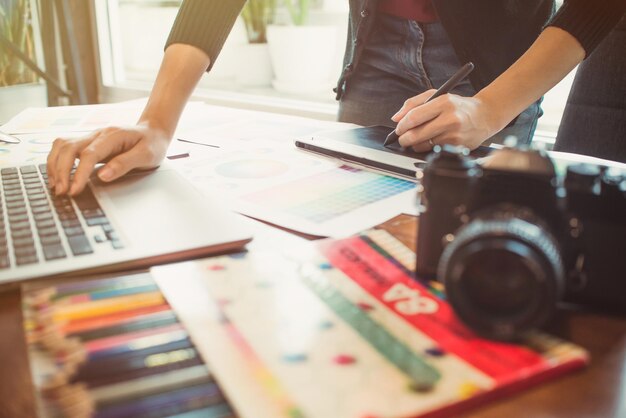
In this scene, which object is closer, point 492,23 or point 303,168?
point 303,168

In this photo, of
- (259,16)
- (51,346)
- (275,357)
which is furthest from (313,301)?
(259,16)

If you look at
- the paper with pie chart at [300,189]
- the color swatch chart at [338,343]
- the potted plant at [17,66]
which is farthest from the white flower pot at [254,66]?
the color swatch chart at [338,343]

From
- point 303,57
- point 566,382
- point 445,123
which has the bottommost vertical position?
point 566,382

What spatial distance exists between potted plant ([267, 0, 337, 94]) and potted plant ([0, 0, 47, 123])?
39.1 inches

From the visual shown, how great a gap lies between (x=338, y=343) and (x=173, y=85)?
642mm

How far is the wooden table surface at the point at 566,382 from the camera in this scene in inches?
12.5

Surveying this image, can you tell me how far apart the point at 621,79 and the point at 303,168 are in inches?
24.2

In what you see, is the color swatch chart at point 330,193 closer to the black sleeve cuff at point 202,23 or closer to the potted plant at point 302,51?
the black sleeve cuff at point 202,23

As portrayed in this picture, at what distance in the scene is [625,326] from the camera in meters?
0.41

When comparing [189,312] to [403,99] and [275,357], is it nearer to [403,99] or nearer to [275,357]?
[275,357]

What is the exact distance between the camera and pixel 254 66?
206 cm

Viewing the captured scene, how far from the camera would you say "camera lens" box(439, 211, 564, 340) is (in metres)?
0.34

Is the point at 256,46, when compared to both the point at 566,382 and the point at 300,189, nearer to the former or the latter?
the point at 300,189

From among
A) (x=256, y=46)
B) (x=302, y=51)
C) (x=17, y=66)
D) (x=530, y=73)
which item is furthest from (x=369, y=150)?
(x=17, y=66)
